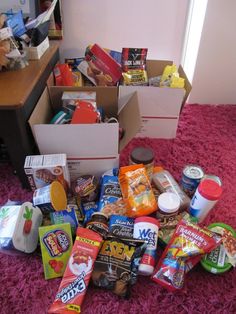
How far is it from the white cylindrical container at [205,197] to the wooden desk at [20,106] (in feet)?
1.69

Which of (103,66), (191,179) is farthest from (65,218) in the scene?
(103,66)

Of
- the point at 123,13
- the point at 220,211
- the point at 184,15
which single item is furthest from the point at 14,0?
the point at 220,211

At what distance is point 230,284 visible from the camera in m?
0.64

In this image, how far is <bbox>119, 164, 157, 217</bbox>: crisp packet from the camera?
2.35 feet

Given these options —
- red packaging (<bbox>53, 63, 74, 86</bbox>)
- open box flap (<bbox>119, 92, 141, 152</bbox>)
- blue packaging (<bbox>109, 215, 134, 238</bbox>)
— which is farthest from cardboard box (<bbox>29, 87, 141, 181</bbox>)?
blue packaging (<bbox>109, 215, 134, 238</bbox>)

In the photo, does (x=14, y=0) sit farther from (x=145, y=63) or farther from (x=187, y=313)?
(x=187, y=313)

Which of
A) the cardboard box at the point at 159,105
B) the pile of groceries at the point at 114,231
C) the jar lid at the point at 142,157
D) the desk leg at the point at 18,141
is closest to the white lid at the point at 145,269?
the pile of groceries at the point at 114,231

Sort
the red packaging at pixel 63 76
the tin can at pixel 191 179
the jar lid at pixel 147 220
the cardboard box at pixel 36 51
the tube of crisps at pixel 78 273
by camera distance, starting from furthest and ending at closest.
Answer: the red packaging at pixel 63 76, the cardboard box at pixel 36 51, the tin can at pixel 191 179, the jar lid at pixel 147 220, the tube of crisps at pixel 78 273

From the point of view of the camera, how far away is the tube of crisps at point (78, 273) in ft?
1.85

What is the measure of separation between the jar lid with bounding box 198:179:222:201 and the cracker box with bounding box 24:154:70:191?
39 centimetres

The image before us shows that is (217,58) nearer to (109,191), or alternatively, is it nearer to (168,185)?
(168,185)

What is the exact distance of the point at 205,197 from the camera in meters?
0.68

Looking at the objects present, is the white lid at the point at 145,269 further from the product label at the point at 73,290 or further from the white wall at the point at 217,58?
the white wall at the point at 217,58

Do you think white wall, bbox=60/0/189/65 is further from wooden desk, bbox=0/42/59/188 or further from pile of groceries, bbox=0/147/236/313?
pile of groceries, bbox=0/147/236/313
